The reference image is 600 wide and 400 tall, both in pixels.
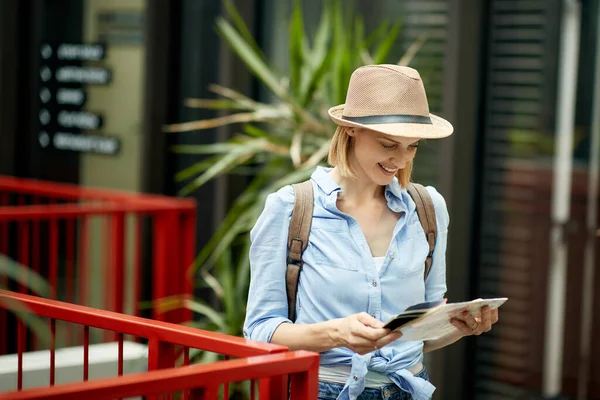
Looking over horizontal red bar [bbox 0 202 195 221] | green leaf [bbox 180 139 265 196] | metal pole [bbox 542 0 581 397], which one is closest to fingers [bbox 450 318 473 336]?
green leaf [bbox 180 139 265 196]

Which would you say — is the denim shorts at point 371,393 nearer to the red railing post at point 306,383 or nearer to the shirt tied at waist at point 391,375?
the shirt tied at waist at point 391,375

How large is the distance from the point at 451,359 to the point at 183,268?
5.48 feet

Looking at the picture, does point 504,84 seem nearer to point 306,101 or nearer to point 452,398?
point 306,101

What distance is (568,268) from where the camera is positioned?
5211mm

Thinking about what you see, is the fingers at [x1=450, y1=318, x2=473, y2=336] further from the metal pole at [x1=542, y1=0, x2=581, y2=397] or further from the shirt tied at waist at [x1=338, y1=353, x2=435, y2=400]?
the metal pole at [x1=542, y1=0, x2=581, y2=397]

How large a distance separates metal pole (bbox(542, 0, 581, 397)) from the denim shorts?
2.72 m

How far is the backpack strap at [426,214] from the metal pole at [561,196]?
8.28ft

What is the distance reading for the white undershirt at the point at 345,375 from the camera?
2.68 m

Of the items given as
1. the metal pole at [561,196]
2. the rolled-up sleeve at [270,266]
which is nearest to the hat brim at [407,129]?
the rolled-up sleeve at [270,266]

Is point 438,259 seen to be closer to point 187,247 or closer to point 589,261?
point 589,261

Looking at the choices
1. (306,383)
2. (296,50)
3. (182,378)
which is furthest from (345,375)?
(296,50)

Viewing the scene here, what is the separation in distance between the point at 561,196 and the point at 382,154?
2.76 metres

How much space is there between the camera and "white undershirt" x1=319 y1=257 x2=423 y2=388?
8.80 ft

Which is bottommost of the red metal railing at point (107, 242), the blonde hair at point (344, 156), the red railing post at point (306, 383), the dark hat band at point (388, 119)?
the red metal railing at point (107, 242)
